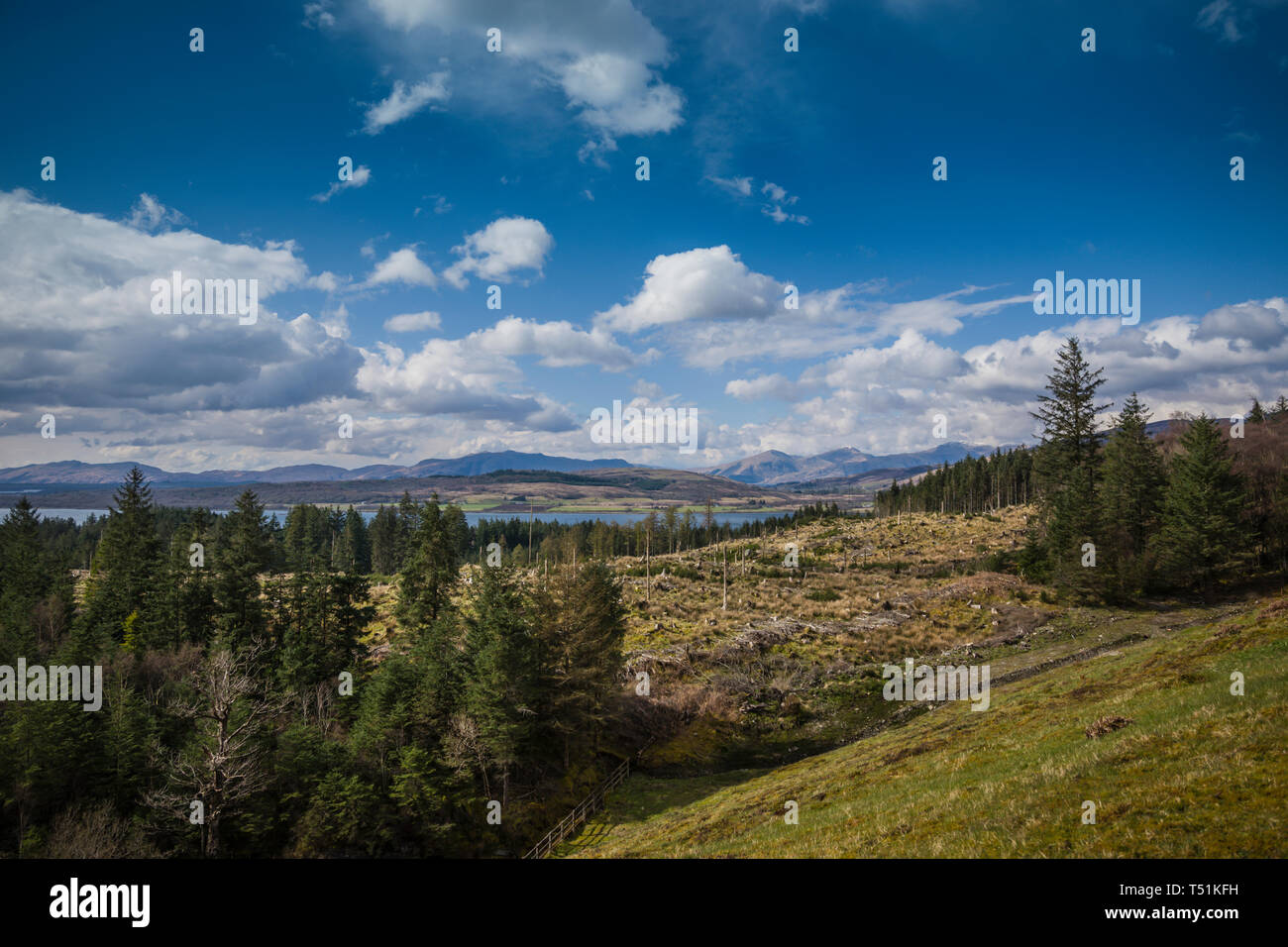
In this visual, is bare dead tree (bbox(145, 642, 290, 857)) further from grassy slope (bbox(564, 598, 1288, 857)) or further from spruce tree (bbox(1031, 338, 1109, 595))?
spruce tree (bbox(1031, 338, 1109, 595))

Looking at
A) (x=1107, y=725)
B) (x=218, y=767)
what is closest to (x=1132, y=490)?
(x=1107, y=725)

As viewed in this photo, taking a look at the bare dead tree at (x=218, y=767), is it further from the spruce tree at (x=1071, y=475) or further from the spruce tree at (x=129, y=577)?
the spruce tree at (x=1071, y=475)

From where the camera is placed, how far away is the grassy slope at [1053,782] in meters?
9.79

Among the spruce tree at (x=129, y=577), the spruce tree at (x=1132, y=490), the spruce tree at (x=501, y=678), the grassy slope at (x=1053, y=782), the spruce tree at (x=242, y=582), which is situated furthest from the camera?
the spruce tree at (x=1132, y=490)

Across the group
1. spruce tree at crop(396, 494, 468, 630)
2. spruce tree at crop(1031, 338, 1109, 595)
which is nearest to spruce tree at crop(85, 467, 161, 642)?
spruce tree at crop(396, 494, 468, 630)

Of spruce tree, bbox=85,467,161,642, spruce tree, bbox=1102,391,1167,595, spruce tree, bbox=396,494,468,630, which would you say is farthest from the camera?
spruce tree, bbox=1102,391,1167,595

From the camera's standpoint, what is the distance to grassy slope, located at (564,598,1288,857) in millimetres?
9789

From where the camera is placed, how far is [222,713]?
91.0 ft

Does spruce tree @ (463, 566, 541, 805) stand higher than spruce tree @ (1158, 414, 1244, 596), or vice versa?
spruce tree @ (1158, 414, 1244, 596)

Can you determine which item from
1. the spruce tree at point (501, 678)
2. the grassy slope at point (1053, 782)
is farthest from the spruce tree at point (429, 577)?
the grassy slope at point (1053, 782)

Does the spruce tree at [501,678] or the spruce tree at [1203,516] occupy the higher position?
the spruce tree at [1203,516]

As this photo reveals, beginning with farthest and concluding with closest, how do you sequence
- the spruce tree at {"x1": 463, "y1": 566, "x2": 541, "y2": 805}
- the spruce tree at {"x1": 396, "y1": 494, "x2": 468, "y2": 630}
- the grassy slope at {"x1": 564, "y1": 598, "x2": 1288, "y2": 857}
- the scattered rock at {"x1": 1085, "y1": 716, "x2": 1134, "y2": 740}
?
the spruce tree at {"x1": 396, "y1": 494, "x2": 468, "y2": 630}, the spruce tree at {"x1": 463, "y1": 566, "x2": 541, "y2": 805}, the scattered rock at {"x1": 1085, "y1": 716, "x2": 1134, "y2": 740}, the grassy slope at {"x1": 564, "y1": 598, "x2": 1288, "y2": 857}

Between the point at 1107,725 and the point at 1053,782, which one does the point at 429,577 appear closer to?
the point at 1053,782
